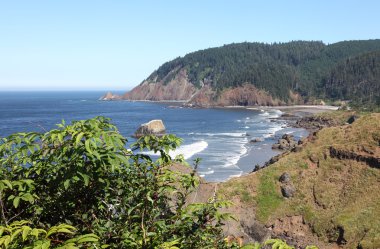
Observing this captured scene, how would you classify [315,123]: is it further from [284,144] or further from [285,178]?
[285,178]

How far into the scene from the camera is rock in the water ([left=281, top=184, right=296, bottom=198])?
36.2 m

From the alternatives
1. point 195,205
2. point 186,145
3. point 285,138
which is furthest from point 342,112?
point 195,205

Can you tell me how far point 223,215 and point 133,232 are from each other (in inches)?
54.7

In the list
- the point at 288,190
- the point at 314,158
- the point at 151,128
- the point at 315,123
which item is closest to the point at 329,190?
the point at 288,190

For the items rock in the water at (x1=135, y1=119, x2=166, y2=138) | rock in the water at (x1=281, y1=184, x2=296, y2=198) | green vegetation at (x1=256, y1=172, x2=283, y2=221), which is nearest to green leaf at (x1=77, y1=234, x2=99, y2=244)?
green vegetation at (x1=256, y1=172, x2=283, y2=221)

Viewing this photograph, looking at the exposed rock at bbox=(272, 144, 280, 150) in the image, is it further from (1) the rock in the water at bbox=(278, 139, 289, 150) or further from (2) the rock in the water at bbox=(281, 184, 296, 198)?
(2) the rock in the water at bbox=(281, 184, 296, 198)

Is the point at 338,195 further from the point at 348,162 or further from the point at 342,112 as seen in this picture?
the point at 342,112

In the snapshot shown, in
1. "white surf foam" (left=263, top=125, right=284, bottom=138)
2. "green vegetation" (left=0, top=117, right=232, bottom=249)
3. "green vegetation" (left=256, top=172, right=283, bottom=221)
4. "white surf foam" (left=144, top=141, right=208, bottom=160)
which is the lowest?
"white surf foam" (left=144, top=141, right=208, bottom=160)

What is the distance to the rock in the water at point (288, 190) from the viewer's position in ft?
119

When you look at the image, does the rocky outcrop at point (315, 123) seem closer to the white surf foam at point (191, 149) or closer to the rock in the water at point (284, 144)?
the rock in the water at point (284, 144)

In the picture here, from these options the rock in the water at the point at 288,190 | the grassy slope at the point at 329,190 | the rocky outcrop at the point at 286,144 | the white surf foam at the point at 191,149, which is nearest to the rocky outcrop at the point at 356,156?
the grassy slope at the point at 329,190

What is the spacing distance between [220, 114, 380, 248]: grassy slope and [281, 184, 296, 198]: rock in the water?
396mm

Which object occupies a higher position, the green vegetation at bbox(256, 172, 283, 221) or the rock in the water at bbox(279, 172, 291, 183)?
the rock in the water at bbox(279, 172, 291, 183)

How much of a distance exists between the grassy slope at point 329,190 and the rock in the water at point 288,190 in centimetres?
40
